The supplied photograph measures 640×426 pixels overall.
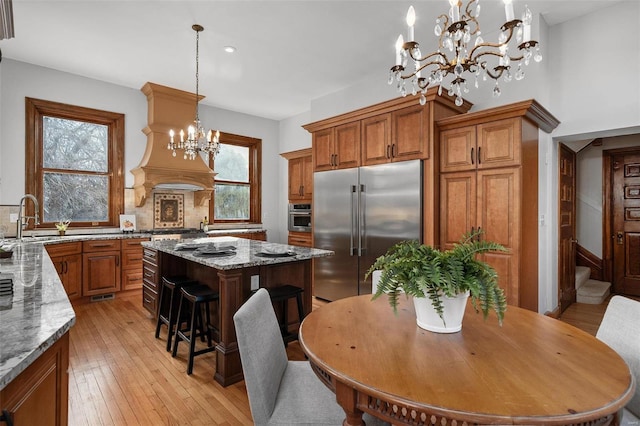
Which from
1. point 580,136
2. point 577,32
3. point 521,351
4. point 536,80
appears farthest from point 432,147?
point 521,351

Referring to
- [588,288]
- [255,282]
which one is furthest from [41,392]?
[588,288]

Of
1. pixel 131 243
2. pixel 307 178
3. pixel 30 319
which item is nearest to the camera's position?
pixel 30 319

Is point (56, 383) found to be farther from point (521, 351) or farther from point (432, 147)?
point (432, 147)

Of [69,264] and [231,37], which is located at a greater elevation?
[231,37]

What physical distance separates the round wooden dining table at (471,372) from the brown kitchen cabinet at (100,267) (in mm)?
4159

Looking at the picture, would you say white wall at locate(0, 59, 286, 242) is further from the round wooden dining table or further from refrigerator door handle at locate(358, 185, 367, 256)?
the round wooden dining table

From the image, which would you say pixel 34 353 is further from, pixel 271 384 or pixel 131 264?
pixel 131 264

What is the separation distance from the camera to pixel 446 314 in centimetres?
129

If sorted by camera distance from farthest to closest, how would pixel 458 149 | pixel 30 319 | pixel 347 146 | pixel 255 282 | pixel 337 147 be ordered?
pixel 337 147 < pixel 347 146 < pixel 458 149 < pixel 255 282 < pixel 30 319

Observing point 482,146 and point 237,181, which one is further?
point 237,181

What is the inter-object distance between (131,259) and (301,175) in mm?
2901

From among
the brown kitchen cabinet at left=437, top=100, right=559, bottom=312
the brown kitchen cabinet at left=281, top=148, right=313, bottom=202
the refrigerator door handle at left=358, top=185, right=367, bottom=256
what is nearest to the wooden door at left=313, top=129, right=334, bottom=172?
the refrigerator door handle at left=358, top=185, right=367, bottom=256

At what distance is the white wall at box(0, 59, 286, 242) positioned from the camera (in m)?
4.21

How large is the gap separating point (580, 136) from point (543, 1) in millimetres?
1394
